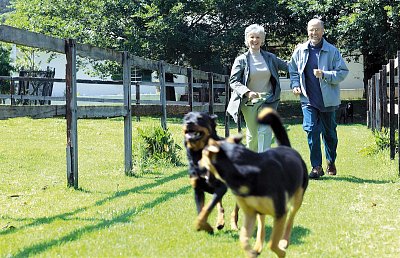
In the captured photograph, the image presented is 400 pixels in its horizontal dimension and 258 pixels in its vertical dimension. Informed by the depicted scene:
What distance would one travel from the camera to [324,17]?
26.6m

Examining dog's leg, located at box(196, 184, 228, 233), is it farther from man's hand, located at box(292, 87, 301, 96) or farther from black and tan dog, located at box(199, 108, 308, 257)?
man's hand, located at box(292, 87, 301, 96)

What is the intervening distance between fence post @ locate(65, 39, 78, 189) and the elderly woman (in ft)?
6.96

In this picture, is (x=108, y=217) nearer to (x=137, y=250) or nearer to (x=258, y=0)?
(x=137, y=250)

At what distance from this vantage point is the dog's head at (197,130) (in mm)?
4523

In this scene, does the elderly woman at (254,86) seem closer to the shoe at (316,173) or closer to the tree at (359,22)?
the shoe at (316,173)

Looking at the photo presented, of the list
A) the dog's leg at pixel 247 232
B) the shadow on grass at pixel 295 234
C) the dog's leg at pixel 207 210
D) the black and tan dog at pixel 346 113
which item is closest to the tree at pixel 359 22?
the black and tan dog at pixel 346 113

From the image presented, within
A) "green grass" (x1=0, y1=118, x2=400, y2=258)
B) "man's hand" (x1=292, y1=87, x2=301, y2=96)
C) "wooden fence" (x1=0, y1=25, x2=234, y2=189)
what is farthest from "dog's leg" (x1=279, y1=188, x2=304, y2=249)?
"man's hand" (x1=292, y1=87, x2=301, y2=96)

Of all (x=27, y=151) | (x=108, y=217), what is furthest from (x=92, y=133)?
(x=108, y=217)

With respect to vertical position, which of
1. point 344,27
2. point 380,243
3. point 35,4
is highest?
point 35,4

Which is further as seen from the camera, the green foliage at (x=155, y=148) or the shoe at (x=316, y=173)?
the green foliage at (x=155, y=148)

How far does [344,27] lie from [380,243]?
66.3ft

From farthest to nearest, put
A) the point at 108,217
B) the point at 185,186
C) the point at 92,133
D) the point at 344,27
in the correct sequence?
the point at 344,27 < the point at 92,133 < the point at 185,186 < the point at 108,217

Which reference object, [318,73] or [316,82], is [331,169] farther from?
[318,73]

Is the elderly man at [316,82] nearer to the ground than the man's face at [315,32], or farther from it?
nearer to the ground
